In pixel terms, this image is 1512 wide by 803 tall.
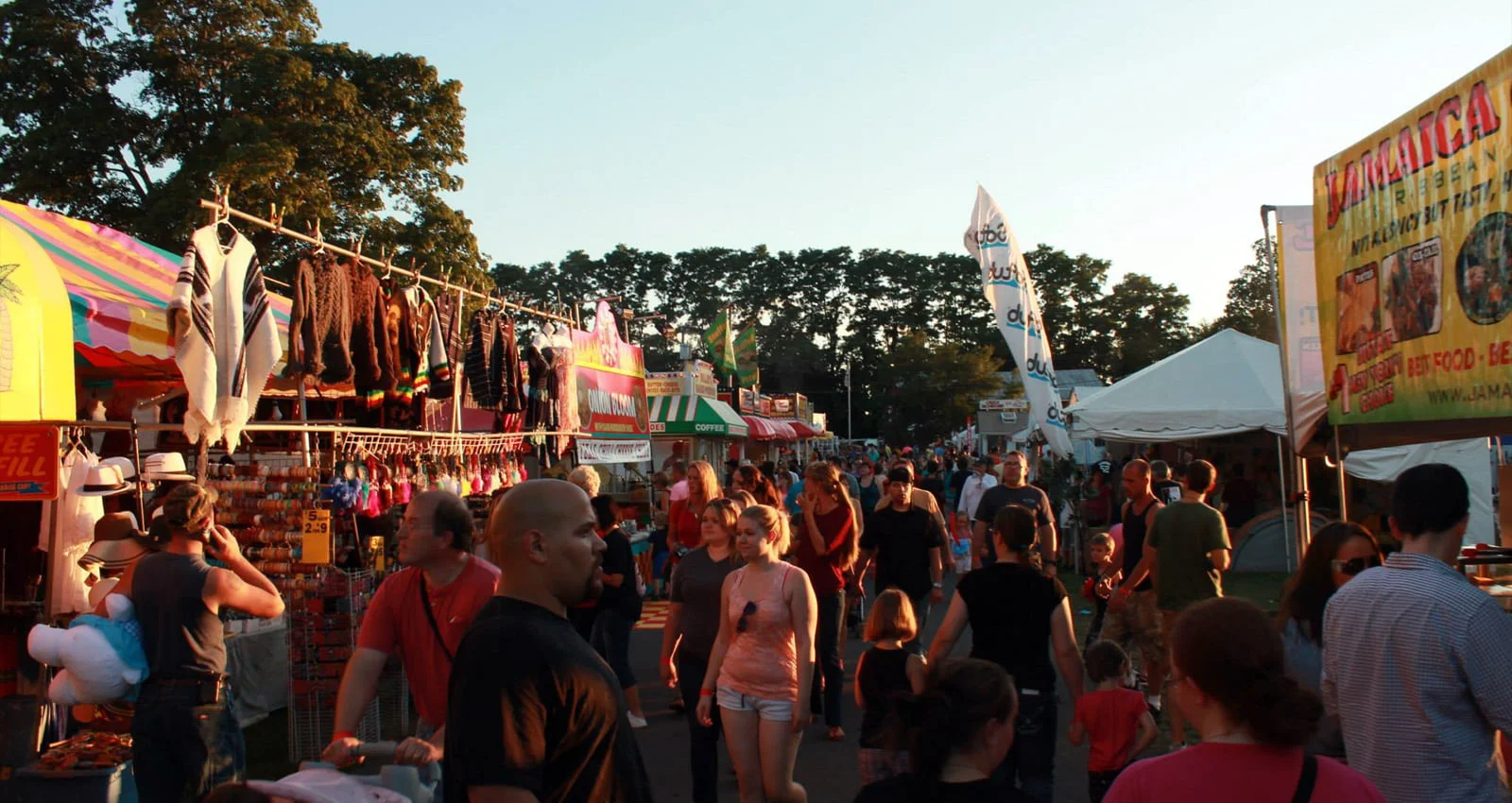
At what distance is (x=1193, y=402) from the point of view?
655 inches

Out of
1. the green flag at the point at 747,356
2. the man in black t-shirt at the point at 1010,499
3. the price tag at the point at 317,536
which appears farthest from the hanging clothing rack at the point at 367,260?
the green flag at the point at 747,356

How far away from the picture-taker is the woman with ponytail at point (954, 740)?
97.9 inches

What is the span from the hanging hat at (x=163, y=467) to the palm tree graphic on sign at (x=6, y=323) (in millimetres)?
2386

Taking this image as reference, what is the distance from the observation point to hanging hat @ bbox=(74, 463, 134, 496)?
712 cm

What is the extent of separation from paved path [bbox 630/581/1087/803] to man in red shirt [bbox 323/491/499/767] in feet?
9.61

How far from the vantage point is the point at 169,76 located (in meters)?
26.2

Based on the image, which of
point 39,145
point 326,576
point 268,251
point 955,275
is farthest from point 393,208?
point 955,275

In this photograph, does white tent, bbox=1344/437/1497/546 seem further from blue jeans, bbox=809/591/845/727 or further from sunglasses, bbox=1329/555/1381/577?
sunglasses, bbox=1329/555/1381/577

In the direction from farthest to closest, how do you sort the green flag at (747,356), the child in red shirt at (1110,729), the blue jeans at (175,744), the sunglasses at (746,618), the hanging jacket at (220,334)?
the green flag at (747,356) → the hanging jacket at (220,334) → the sunglasses at (746,618) → the child in red shirt at (1110,729) → the blue jeans at (175,744)

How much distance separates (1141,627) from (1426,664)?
505 centimetres

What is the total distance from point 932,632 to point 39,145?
2270 centimetres

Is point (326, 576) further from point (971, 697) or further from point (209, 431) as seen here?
point (971, 697)

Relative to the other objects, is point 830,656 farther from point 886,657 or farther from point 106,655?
point 106,655

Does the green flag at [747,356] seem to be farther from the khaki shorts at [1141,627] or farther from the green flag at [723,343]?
the khaki shorts at [1141,627]
